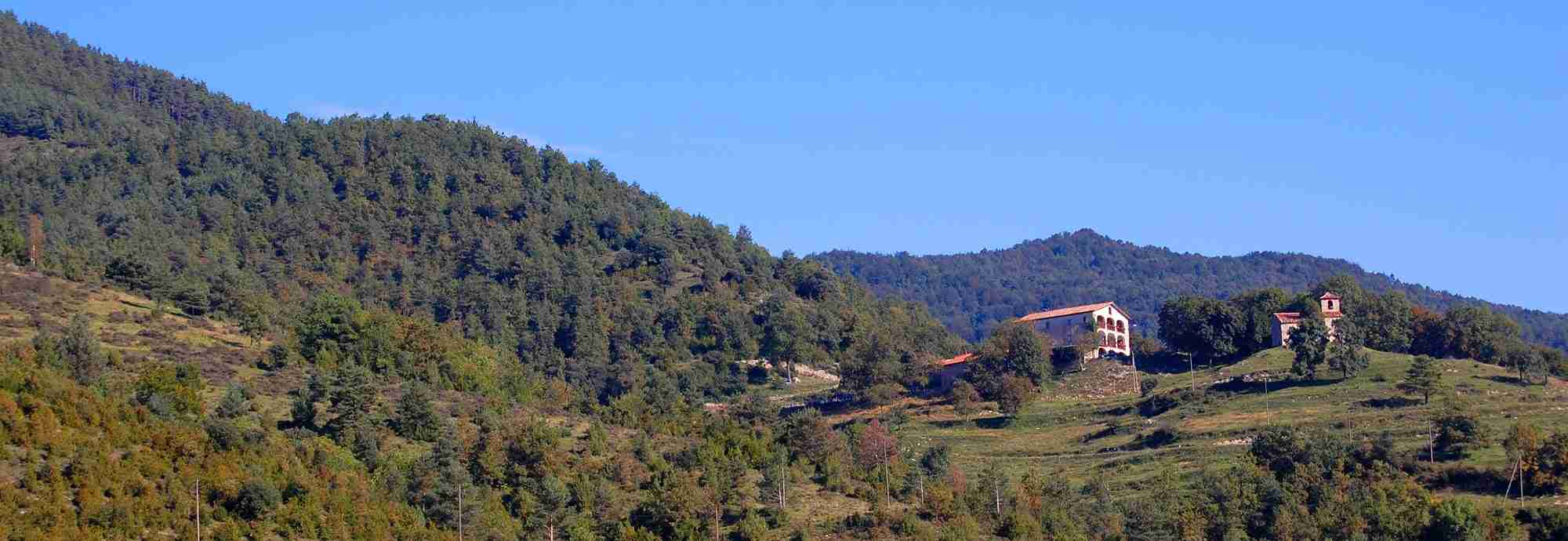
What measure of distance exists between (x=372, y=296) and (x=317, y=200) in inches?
736

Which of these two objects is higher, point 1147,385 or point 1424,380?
point 1147,385

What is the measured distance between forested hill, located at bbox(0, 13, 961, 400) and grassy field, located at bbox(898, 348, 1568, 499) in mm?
12263

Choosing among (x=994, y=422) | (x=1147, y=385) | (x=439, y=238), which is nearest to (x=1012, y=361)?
(x=994, y=422)

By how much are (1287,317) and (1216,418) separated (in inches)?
763

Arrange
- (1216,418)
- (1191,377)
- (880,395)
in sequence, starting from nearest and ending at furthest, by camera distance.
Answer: (1216,418)
(1191,377)
(880,395)

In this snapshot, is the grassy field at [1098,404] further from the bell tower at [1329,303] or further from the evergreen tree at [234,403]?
the bell tower at [1329,303]

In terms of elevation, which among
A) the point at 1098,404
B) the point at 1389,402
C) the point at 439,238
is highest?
the point at 439,238

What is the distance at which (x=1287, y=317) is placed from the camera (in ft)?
352

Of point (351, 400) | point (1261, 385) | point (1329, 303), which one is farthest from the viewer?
point (1329, 303)

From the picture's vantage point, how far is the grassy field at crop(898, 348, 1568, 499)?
82.7m

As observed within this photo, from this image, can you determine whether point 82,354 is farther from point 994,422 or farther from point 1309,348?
point 1309,348

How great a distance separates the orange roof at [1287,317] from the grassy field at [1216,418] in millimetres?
3579

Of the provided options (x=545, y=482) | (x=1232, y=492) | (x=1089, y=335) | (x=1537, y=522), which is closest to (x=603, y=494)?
(x=545, y=482)

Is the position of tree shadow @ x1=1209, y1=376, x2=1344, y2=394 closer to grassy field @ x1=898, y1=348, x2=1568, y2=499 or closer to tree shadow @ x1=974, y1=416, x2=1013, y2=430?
grassy field @ x1=898, y1=348, x2=1568, y2=499
